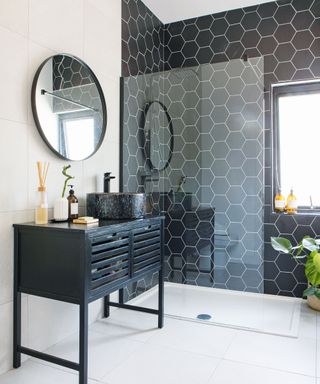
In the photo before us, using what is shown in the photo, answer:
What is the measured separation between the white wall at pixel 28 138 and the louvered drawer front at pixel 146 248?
0.53m

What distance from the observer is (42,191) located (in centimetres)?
186

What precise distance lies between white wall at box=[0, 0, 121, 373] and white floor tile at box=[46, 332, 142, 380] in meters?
0.09

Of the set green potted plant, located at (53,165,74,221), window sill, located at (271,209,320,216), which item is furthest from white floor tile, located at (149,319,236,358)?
window sill, located at (271,209,320,216)

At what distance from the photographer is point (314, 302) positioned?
2.67 meters

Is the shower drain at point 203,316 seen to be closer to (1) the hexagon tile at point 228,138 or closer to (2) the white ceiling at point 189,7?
(1) the hexagon tile at point 228,138

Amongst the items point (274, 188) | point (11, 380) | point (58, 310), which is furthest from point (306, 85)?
point (11, 380)

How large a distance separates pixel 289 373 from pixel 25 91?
2.11 m

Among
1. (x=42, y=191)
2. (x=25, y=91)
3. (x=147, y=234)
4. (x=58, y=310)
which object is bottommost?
(x=58, y=310)

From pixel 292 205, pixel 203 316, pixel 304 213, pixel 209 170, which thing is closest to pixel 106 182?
pixel 209 170

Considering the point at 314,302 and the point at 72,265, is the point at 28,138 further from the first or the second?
the point at 314,302

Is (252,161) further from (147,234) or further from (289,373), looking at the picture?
(289,373)

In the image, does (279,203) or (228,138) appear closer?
(228,138)

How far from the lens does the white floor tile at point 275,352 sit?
6.17ft

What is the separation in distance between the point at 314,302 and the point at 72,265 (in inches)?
78.8
